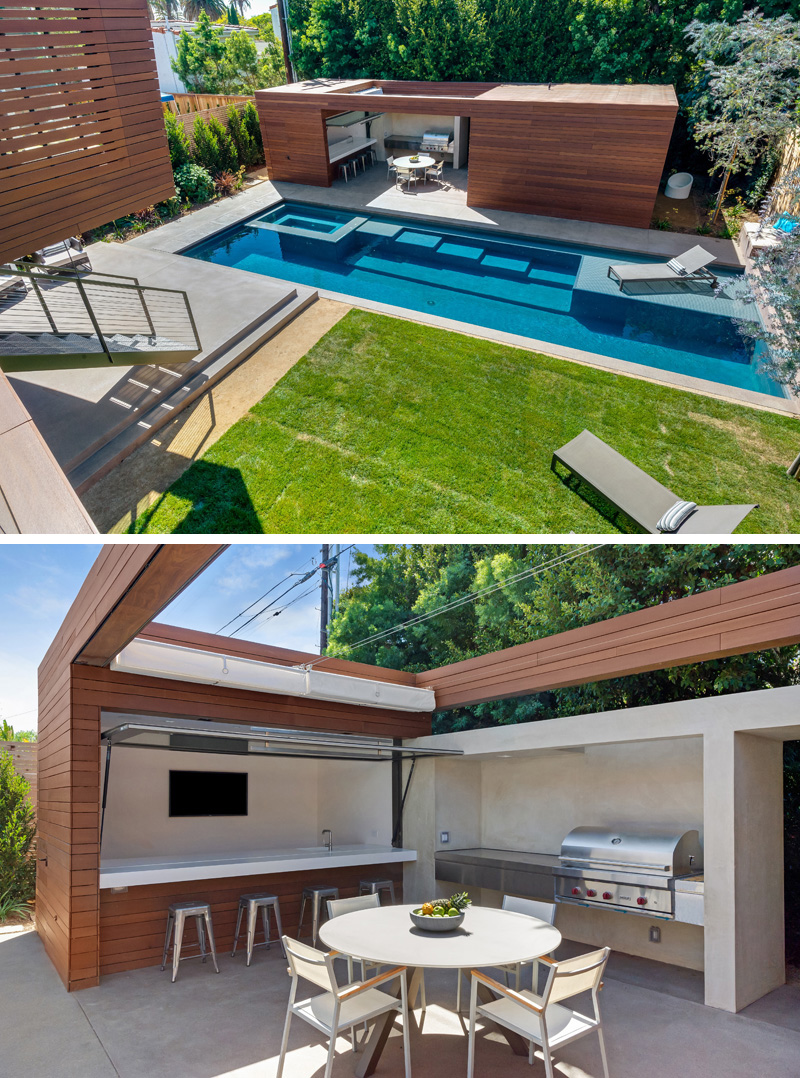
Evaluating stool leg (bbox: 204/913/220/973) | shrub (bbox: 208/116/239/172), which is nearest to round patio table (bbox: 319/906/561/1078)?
stool leg (bbox: 204/913/220/973)

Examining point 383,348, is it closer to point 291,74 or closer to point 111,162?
point 111,162

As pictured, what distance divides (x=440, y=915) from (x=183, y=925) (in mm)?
2527

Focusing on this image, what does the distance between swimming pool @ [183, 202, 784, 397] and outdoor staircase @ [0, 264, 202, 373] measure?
140 inches

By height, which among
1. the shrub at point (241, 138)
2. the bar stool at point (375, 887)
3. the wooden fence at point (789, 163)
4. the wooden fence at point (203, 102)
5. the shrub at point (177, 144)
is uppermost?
the wooden fence at point (203, 102)

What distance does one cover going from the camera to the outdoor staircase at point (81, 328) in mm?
6301

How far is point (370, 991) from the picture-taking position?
13.1ft

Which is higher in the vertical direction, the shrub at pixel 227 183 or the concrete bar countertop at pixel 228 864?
the shrub at pixel 227 183

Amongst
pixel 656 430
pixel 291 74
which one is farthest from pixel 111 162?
pixel 291 74

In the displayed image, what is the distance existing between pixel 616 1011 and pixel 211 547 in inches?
174

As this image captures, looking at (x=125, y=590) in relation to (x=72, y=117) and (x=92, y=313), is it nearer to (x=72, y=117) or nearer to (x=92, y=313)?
(x=92, y=313)

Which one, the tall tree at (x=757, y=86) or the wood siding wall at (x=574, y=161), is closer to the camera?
the tall tree at (x=757, y=86)

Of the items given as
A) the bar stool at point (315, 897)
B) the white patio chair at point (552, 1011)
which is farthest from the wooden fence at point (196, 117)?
the white patio chair at point (552, 1011)

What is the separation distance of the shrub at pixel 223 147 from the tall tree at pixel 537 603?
10.9 m

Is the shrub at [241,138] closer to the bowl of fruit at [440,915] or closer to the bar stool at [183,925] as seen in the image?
the bar stool at [183,925]
